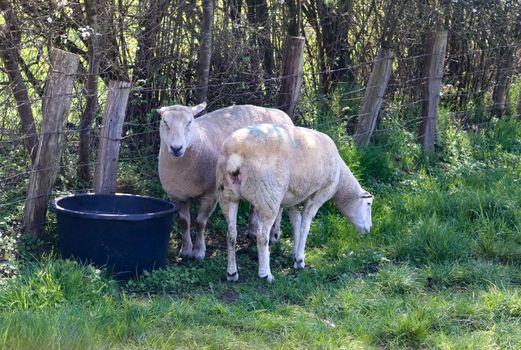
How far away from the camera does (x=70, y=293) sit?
538 cm

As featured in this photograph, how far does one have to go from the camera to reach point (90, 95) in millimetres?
7000

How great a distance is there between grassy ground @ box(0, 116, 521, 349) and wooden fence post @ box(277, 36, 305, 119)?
0.80 metres

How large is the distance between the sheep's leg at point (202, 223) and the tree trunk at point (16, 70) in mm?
1495

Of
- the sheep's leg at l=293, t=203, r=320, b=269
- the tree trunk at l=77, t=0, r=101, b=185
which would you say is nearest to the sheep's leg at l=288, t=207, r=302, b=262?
the sheep's leg at l=293, t=203, r=320, b=269

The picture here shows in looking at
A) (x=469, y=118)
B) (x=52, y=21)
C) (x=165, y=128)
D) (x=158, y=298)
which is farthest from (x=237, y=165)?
(x=469, y=118)

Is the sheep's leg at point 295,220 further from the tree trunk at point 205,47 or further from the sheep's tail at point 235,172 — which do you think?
the tree trunk at point 205,47

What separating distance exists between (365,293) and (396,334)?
0.79 metres

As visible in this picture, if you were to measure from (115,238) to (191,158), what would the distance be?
1.09 m

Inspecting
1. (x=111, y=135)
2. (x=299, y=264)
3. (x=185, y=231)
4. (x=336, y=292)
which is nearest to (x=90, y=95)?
(x=111, y=135)

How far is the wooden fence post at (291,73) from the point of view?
830 centimetres

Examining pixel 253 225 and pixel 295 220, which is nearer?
pixel 295 220

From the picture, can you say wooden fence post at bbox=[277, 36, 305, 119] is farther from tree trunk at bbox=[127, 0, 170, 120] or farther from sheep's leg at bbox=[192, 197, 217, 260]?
sheep's leg at bbox=[192, 197, 217, 260]

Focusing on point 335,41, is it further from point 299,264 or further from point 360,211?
point 299,264

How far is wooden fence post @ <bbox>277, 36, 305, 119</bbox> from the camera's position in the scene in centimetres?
830
